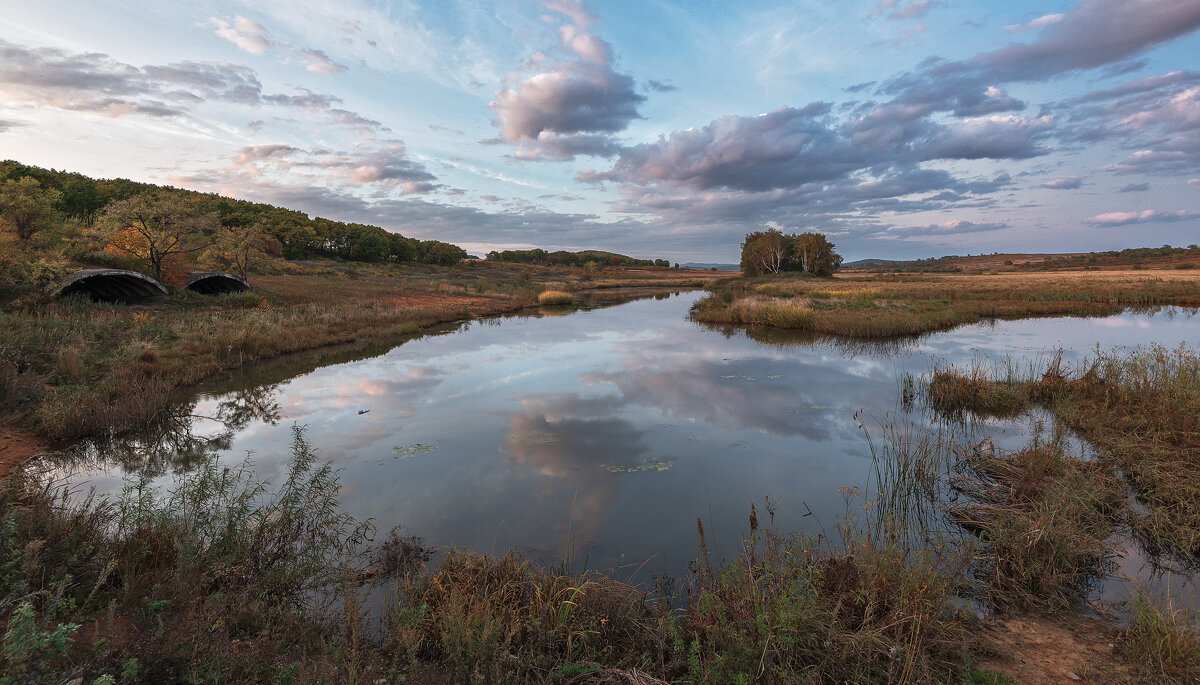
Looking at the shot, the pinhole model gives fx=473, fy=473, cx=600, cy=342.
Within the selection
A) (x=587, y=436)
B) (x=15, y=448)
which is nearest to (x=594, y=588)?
(x=587, y=436)

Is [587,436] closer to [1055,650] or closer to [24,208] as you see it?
[1055,650]

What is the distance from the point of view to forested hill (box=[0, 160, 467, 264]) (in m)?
58.3

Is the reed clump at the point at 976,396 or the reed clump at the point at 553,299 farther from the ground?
the reed clump at the point at 553,299

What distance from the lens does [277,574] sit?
4.90 meters

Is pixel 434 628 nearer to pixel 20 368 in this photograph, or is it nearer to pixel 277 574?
pixel 277 574

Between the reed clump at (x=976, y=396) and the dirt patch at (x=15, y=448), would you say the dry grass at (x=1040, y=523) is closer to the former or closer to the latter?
the reed clump at (x=976, y=396)

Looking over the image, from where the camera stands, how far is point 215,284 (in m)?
28.8

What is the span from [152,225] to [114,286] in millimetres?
5455

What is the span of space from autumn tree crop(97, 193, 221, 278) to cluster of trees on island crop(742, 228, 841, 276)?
239ft

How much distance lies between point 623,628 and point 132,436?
11.6 metres

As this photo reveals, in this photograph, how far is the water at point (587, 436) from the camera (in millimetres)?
7039

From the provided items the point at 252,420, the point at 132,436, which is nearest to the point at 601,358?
the point at 252,420

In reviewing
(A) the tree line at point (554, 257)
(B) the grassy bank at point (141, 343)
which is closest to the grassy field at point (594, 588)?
(B) the grassy bank at point (141, 343)

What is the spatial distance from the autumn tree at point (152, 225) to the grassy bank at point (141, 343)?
4.31 m
